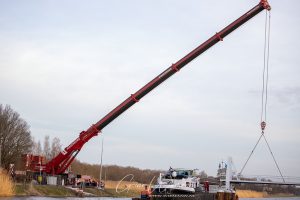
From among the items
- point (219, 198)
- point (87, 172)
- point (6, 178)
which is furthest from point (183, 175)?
point (87, 172)

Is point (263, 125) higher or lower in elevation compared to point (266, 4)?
lower

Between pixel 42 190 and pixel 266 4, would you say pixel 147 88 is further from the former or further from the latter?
pixel 42 190

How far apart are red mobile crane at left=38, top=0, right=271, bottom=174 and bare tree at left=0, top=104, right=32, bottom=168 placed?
18632 mm

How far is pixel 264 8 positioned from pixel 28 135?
152 feet

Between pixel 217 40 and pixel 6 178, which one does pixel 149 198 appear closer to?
pixel 6 178

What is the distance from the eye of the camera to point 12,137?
7525 cm

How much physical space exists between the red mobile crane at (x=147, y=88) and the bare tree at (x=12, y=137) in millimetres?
18632

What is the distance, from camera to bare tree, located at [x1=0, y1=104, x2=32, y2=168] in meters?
73.7

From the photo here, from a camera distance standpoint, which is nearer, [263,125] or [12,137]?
[263,125]

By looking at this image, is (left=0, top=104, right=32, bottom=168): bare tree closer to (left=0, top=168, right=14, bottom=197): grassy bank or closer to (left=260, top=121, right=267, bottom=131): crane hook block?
(left=0, top=168, right=14, bottom=197): grassy bank

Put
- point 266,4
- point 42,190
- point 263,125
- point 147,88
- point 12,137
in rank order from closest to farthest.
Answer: point 263,125 < point 266,4 < point 147,88 < point 42,190 < point 12,137

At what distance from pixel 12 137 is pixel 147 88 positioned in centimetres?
3164

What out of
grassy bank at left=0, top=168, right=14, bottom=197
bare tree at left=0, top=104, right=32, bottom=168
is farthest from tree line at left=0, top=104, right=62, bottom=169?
grassy bank at left=0, top=168, right=14, bottom=197

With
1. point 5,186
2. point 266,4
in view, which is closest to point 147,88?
point 266,4
